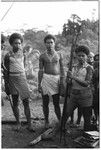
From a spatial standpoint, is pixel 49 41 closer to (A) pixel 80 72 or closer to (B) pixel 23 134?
(A) pixel 80 72

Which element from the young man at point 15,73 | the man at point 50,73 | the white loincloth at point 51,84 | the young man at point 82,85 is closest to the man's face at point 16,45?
the young man at point 15,73

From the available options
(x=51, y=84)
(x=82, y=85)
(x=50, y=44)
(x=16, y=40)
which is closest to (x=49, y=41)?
(x=50, y=44)

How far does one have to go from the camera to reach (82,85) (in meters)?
3.76

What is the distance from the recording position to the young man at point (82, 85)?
12.2ft

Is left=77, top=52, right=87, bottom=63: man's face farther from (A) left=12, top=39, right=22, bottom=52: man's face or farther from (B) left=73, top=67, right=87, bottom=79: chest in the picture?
(A) left=12, top=39, right=22, bottom=52: man's face

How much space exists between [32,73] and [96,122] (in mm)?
2048

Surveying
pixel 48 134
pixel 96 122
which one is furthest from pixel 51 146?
pixel 96 122

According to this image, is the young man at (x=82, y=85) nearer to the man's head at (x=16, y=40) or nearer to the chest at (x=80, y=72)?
the chest at (x=80, y=72)

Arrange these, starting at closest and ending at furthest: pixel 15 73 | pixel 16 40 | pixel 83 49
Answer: pixel 83 49 → pixel 16 40 → pixel 15 73

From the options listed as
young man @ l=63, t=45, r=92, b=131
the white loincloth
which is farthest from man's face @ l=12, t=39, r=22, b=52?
young man @ l=63, t=45, r=92, b=131

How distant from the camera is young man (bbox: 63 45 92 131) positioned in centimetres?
372

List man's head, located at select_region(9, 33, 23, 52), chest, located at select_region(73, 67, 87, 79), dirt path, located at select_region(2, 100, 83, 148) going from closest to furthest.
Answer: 1. dirt path, located at select_region(2, 100, 83, 148)
2. chest, located at select_region(73, 67, 87, 79)
3. man's head, located at select_region(9, 33, 23, 52)

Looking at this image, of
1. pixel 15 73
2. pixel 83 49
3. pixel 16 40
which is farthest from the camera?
pixel 15 73

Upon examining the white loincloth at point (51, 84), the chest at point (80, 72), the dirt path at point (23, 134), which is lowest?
the dirt path at point (23, 134)
